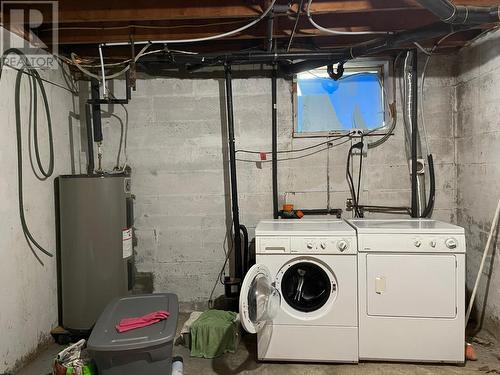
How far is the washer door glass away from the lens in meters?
2.18

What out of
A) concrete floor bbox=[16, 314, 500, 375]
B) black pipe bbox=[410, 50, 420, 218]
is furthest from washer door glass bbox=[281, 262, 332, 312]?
black pipe bbox=[410, 50, 420, 218]

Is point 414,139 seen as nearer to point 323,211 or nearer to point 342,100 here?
point 342,100

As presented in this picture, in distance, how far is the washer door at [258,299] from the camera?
1.81 meters

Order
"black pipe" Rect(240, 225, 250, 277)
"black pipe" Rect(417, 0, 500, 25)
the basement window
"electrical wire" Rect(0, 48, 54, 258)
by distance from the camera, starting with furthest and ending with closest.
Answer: the basement window, "black pipe" Rect(240, 225, 250, 277), "electrical wire" Rect(0, 48, 54, 258), "black pipe" Rect(417, 0, 500, 25)

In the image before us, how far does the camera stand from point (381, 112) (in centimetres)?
292

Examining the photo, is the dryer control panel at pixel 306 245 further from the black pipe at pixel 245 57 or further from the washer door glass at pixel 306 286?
the black pipe at pixel 245 57

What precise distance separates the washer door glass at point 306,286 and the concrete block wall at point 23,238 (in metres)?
1.68

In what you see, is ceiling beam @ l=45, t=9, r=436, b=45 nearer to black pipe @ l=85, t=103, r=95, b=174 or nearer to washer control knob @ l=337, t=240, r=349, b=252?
black pipe @ l=85, t=103, r=95, b=174

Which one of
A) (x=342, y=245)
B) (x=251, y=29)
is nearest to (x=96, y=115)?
(x=251, y=29)

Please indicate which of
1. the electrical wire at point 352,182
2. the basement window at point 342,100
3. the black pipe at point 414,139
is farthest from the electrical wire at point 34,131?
the black pipe at point 414,139

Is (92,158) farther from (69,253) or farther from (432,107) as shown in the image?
(432,107)

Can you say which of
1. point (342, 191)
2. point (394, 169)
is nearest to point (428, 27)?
point (394, 169)

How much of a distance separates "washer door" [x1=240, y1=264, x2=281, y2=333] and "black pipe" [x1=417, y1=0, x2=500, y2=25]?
1.69 metres

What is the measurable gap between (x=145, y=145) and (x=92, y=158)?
0.43 m
